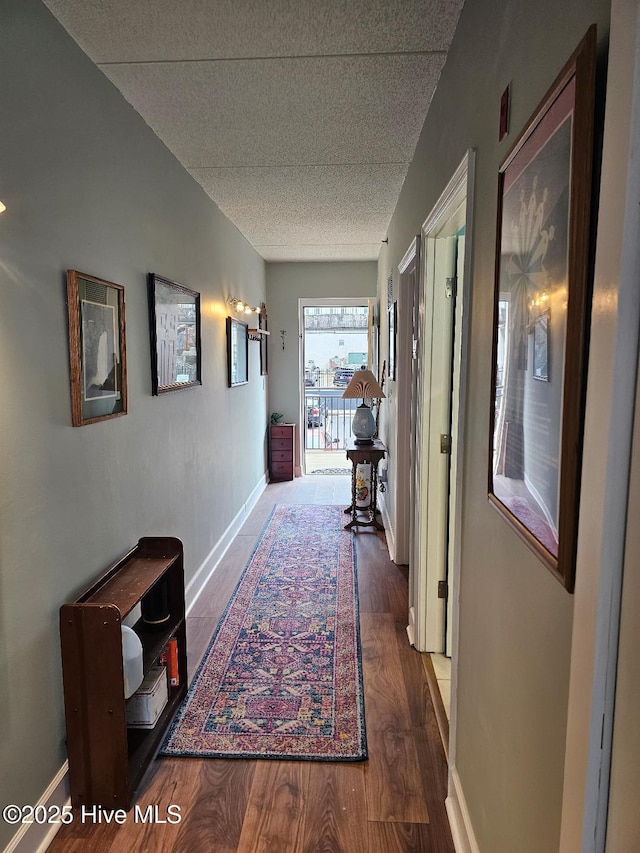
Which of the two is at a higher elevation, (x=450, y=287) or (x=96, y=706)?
(x=450, y=287)

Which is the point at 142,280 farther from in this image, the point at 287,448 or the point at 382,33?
the point at 287,448

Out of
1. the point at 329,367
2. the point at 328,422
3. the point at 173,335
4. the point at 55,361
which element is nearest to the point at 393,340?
the point at 173,335

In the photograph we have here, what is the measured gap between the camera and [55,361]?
1.63 metres

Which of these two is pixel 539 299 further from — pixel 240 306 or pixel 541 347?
pixel 240 306

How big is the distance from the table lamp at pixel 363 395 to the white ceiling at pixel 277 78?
1.55m

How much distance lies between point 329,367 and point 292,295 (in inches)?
47.5

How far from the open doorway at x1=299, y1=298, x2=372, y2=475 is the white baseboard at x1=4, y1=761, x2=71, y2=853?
4.82 metres

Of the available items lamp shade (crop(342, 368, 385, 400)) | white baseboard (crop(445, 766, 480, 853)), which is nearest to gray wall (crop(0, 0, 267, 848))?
white baseboard (crop(445, 766, 480, 853))

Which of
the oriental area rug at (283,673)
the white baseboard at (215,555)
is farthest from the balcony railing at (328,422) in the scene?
the oriental area rug at (283,673)

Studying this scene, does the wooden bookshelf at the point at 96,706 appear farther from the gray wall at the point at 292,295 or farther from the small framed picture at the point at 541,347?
the gray wall at the point at 292,295

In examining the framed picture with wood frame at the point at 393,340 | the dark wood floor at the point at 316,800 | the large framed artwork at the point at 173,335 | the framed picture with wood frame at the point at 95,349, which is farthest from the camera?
the framed picture with wood frame at the point at 393,340

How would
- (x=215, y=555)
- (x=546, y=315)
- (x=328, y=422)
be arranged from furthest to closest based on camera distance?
1. (x=328, y=422)
2. (x=215, y=555)
3. (x=546, y=315)

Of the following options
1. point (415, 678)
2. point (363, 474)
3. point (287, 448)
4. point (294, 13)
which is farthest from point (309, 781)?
point (287, 448)

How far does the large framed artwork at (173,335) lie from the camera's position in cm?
246
